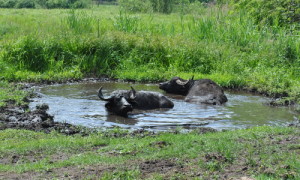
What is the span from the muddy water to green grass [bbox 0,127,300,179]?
1.40 metres

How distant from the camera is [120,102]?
36.2 feet

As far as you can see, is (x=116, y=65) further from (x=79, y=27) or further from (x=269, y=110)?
(x=269, y=110)

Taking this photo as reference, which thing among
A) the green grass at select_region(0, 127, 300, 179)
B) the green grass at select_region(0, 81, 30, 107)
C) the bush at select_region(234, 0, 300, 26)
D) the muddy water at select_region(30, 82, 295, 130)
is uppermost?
the bush at select_region(234, 0, 300, 26)

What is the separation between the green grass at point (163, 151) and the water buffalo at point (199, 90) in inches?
145

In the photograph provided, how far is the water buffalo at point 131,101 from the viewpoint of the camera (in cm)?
1096

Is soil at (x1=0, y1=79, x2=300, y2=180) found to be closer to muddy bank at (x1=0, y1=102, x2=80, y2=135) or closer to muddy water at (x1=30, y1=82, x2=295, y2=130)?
muddy bank at (x1=0, y1=102, x2=80, y2=135)

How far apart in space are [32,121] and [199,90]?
5.05m

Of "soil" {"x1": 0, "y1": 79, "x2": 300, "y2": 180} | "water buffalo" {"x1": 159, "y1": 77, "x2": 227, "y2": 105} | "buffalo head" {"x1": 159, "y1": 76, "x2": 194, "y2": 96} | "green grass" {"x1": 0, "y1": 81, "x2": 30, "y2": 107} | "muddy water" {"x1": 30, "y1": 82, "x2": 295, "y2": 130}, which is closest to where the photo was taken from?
"soil" {"x1": 0, "y1": 79, "x2": 300, "y2": 180}

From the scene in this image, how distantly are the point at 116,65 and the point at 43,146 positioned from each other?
10.1 m

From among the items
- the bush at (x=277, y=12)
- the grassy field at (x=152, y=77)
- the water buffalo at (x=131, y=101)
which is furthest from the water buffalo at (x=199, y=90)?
the bush at (x=277, y=12)

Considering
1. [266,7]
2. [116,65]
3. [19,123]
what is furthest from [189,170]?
[266,7]

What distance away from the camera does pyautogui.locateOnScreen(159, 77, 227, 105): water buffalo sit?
1258 centimetres

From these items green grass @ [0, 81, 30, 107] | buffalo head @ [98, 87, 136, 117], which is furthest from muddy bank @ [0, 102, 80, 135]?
buffalo head @ [98, 87, 136, 117]

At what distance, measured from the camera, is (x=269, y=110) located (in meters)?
11.9
